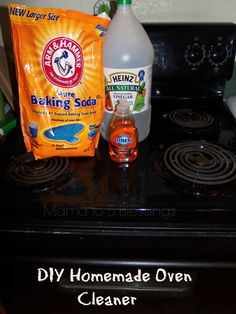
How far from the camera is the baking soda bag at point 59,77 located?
2.09 feet

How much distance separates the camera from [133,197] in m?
0.59

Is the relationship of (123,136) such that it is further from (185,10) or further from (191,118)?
(185,10)

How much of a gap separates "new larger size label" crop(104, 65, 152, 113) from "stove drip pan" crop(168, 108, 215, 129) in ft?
0.59

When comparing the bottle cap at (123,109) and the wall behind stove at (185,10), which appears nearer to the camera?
the bottle cap at (123,109)

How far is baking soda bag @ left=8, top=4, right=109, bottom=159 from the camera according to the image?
2.09 feet

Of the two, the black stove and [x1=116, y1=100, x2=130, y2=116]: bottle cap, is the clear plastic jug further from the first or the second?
the black stove

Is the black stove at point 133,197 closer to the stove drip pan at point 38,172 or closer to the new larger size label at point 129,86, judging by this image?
the stove drip pan at point 38,172

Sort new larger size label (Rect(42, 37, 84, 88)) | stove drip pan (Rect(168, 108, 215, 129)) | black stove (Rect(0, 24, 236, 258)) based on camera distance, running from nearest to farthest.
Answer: black stove (Rect(0, 24, 236, 258))
new larger size label (Rect(42, 37, 84, 88))
stove drip pan (Rect(168, 108, 215, 129))

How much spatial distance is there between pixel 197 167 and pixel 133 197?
17 cm

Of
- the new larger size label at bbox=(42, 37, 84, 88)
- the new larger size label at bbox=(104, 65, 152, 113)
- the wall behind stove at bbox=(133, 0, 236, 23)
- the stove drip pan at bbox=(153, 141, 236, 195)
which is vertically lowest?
the stove drip pan at bbox=(153, 141, 236, 195)

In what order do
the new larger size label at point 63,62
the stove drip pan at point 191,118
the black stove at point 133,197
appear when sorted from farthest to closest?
the stove drip pan at point 191,118 → the new larger size label at point 63,62 → the black stove at point 133,197

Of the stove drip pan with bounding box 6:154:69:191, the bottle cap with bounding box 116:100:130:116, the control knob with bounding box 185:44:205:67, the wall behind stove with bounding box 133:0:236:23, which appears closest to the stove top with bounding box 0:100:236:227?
the stove drip pan with bounding box 6:154:69:191

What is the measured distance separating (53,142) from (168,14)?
22.7 inches

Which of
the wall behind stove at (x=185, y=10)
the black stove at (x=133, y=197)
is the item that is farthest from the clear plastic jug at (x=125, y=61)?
the wall behind stove at (x=185, y=10)
